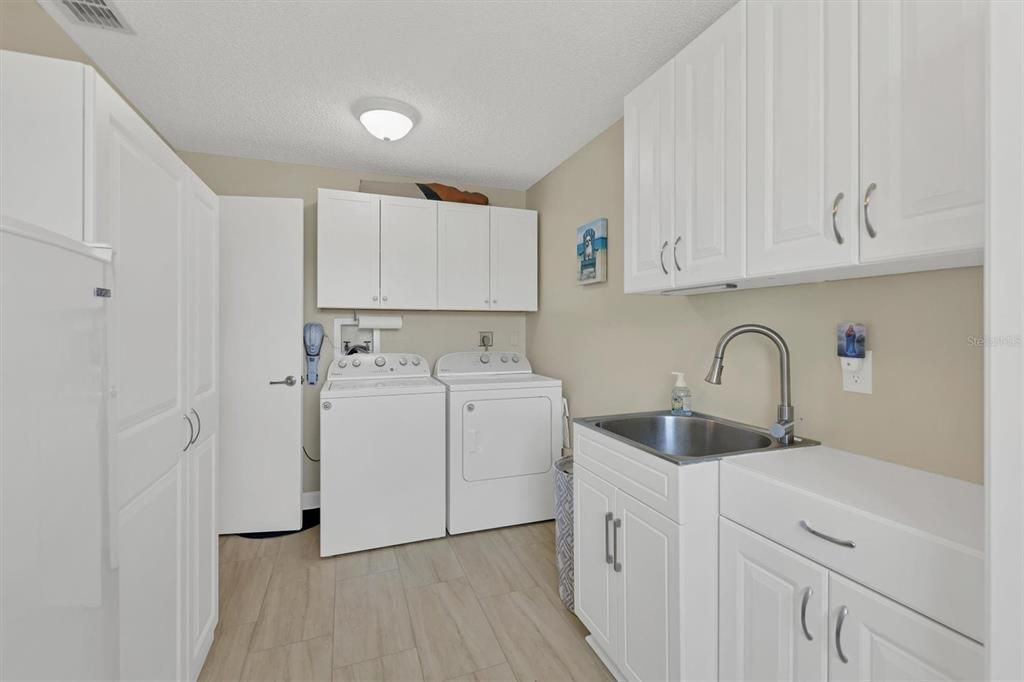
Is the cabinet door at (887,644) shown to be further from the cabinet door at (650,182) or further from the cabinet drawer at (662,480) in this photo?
the cabinet door at (650,182)

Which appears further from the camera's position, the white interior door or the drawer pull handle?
the white interior door

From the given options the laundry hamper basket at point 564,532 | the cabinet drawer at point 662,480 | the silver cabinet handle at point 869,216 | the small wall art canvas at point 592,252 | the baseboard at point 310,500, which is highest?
the small wall art canvas at point 592,252

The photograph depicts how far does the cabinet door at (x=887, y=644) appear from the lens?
79 cm

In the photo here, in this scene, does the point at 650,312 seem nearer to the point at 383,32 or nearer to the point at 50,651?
the point at 383,32

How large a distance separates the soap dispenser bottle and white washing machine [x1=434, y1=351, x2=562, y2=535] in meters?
1.09

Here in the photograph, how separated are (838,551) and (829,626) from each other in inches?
6.6

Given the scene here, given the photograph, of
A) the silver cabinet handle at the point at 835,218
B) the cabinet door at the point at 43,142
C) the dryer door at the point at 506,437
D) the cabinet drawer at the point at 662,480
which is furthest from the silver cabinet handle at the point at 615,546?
the cabinet door at the point at 43,142

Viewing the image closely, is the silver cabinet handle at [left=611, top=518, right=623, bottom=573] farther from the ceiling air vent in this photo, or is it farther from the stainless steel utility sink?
the ceiling air vent

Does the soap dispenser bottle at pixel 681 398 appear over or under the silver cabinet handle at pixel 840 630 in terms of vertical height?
over

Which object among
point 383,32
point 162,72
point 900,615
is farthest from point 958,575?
point 162,72

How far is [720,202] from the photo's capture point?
143cm

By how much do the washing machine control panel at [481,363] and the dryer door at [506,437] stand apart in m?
0.50

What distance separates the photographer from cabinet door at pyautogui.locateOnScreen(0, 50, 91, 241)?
94cm

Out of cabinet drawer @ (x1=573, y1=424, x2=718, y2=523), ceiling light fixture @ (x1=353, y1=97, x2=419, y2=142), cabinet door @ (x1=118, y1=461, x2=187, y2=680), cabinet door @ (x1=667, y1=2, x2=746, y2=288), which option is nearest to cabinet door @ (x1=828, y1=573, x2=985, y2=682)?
cabinet drawer @ (x1=573, y1=424, x2=718, y2=523)
